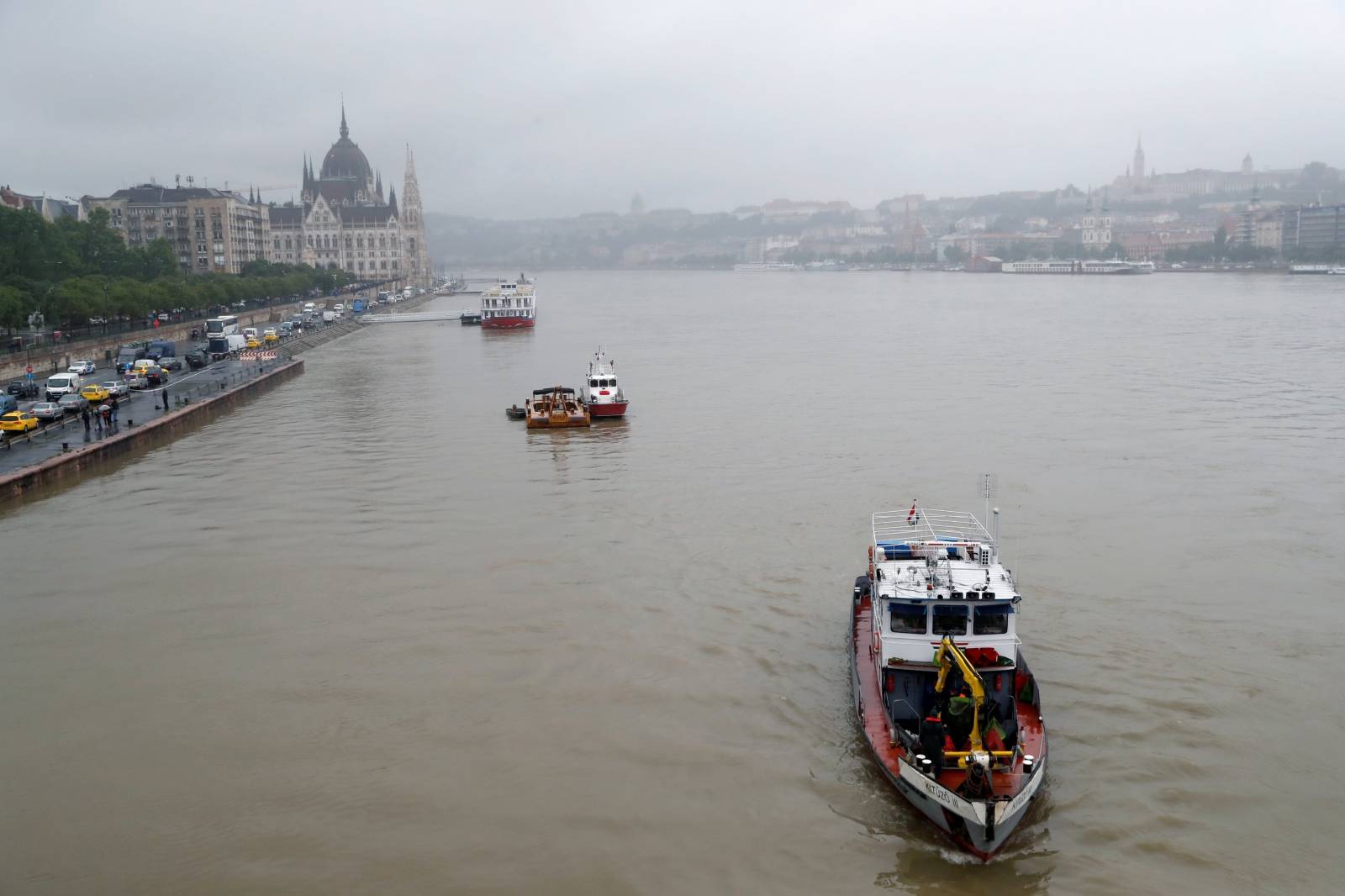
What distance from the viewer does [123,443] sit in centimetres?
3033

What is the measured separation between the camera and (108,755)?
1296 centimetres

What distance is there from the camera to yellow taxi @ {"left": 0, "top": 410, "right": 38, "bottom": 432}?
29.9 meters

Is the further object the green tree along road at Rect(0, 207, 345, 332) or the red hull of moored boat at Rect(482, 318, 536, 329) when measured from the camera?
the red hull of moored boat at Rect(482, 318, 536, 329)

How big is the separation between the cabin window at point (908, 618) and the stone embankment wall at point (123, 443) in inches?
786

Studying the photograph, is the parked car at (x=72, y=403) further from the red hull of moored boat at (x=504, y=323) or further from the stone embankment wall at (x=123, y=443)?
the red hull of moored boat at (x=504, y=323)

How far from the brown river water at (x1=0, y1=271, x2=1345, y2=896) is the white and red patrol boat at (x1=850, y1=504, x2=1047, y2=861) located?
0.53 metres

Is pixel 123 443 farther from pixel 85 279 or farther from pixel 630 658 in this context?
pixel 85 279

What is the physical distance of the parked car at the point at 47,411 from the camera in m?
32.2

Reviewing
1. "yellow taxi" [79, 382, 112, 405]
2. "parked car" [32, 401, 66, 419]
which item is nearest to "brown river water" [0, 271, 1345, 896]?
"parked car" [32, 401, 66, 419]

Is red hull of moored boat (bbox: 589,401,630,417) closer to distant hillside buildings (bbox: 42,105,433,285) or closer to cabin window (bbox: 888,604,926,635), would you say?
cabin window (bbox: 888,604,926,635)

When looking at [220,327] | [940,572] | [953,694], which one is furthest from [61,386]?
[953,694]

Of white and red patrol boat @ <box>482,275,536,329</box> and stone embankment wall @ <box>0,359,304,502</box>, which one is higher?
white and red patrol boat @ <box>482,275,536,329</box>

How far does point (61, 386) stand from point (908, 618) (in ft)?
107

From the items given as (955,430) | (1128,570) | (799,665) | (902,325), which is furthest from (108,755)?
(902,325)
